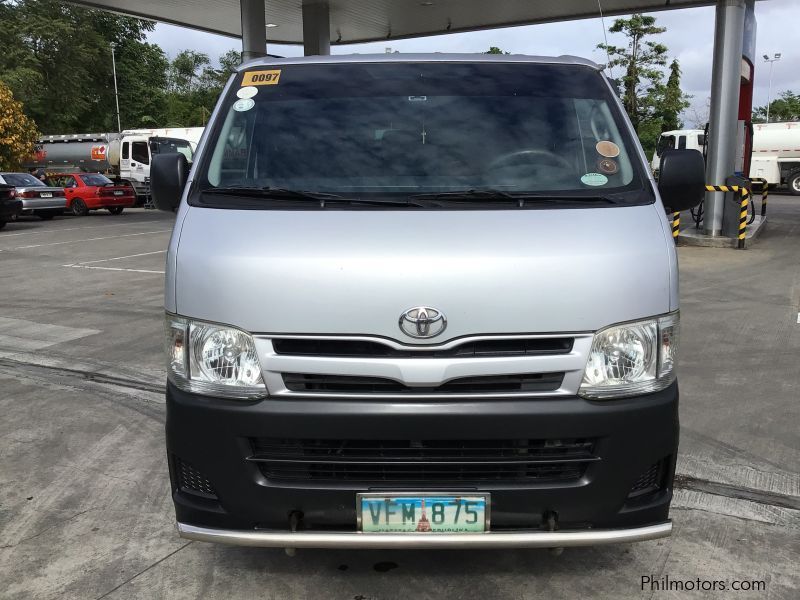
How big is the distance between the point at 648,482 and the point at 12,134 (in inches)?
1216

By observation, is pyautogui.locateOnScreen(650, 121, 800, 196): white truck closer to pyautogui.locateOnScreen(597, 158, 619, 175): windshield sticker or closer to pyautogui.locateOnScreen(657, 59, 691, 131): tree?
pyautogui.locateOnScreen(657, 59, 691, 131): tree

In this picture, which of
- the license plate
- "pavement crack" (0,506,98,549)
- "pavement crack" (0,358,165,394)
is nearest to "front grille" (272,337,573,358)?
the license plate

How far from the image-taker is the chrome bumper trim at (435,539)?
8.53ft

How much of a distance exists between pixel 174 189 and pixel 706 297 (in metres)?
7.72

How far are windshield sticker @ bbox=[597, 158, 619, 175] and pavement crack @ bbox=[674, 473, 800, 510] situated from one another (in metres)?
1.85

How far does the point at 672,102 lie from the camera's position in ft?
135

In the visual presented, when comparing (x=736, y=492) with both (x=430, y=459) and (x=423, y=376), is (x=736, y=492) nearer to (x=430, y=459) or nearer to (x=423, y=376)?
(x=430, y=459)

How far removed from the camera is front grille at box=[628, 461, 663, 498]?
8.82 feet

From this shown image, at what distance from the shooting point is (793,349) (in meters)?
6.86

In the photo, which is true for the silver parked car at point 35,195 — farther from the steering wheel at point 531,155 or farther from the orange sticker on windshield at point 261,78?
the steering wheel at point 531,155

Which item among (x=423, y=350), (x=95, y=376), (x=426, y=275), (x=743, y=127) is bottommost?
(x=95, y=376)

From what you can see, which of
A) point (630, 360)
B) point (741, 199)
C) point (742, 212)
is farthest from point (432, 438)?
point (742, 212)

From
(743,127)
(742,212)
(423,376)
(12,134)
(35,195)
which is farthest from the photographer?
(12,134)

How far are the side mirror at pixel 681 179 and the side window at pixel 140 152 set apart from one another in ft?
96.4
